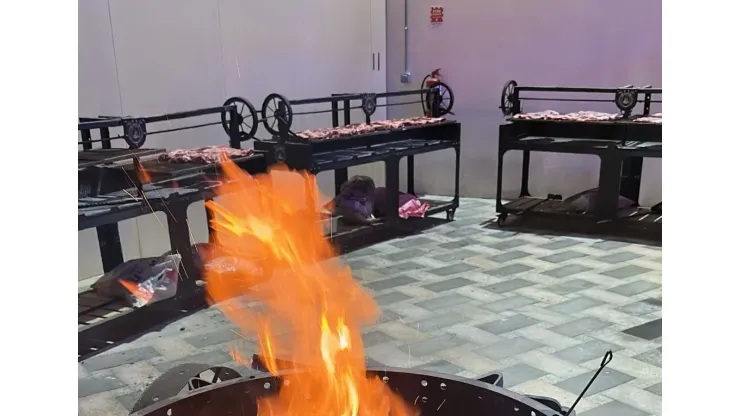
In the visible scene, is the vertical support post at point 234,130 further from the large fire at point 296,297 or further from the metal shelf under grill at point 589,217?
the metal shelf under grill at point 589,217

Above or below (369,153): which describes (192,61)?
above

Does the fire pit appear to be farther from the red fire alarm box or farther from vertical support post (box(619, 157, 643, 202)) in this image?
the red fire alarm box

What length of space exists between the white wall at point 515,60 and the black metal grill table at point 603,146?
1.05 ft

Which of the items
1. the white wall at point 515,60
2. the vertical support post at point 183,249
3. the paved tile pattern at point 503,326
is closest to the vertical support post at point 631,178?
the white wall at point 515,60

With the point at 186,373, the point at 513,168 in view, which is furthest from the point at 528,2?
the point at 186,373

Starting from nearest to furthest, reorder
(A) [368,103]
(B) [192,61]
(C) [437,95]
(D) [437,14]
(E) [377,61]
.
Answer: (B) [192,61], (A) [368,103], (C) [437,95], (D) [437,14], (E) [377,61]

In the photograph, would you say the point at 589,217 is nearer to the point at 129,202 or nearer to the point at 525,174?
the point at 525,174

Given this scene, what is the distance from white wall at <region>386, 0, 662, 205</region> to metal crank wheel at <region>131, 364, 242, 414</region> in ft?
14.3

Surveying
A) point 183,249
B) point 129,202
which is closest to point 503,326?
point 183,249

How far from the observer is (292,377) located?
1477mm

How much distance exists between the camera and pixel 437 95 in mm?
5645

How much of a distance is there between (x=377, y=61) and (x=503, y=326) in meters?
3.61

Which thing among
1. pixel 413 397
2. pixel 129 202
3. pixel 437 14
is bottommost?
pixel 413 397

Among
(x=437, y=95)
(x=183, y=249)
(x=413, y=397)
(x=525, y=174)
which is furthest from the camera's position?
(x=437, y=95)
